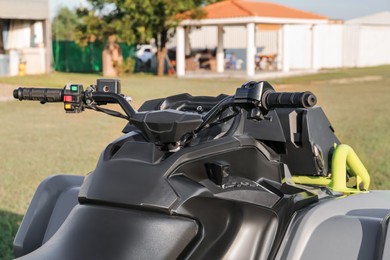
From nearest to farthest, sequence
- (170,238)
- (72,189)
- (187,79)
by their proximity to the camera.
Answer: (170,238)
(72,189)
(187,79)

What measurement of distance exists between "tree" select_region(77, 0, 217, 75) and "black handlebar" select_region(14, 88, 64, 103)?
3042cm

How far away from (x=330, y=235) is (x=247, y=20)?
3106 cm

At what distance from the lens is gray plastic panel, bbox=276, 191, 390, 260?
1945 mm

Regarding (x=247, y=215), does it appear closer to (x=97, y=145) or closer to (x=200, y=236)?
(x=200, y=236)

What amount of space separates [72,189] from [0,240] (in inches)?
107

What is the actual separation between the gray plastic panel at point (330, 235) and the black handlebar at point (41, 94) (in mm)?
915

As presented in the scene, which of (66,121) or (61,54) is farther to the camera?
(61,54)

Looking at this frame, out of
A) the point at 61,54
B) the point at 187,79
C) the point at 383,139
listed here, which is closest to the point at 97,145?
the point at 383,139

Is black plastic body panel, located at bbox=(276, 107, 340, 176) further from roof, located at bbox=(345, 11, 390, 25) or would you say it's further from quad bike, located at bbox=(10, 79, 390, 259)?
roof, located at bbox=(345, 11, 390, 25)

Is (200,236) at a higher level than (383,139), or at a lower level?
higher

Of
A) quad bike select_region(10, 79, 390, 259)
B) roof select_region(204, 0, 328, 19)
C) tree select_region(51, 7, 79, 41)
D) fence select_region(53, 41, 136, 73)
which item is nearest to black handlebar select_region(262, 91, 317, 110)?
quad bike select_region(10, 79, 390, 259)

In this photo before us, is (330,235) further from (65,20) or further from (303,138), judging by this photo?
(65,20)

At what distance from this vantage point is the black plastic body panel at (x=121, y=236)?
1.87 metres

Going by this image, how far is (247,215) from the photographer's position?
195cm
